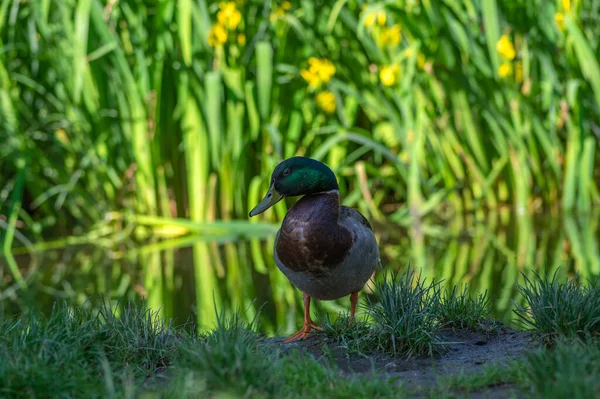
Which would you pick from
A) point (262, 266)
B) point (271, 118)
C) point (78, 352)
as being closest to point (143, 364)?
point (78, 352)

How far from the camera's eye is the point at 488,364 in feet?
8.73

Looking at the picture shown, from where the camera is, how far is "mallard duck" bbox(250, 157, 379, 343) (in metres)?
3.07

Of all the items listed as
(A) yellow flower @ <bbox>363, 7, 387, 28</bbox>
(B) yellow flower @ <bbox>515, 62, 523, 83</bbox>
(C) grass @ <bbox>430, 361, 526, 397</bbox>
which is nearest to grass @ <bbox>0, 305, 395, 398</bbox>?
(C) grass @ <bbox>430, 361, 526, 397</bbox>

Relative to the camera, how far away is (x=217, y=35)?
19.6 ft

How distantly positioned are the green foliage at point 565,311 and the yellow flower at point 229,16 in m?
3.59

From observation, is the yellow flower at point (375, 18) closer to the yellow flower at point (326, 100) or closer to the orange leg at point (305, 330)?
the yellow flower at point (326, 100)

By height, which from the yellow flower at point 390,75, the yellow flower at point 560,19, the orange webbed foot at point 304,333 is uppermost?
the yellow flower at point 560,19

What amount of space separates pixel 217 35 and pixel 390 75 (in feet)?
3.84

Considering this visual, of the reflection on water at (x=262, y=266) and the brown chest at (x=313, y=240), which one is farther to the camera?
the reflection on water at (x=262, y=266)

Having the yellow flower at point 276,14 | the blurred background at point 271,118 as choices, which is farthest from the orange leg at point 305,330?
the yellow flower at point 276,14

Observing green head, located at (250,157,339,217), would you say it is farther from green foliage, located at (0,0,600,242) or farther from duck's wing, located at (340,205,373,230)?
green foliage, located at (0,0,600,242)

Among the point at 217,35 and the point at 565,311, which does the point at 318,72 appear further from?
the point at 565,311

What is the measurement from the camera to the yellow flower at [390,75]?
6.01 m

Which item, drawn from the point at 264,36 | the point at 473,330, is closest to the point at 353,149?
the point at 264,36
